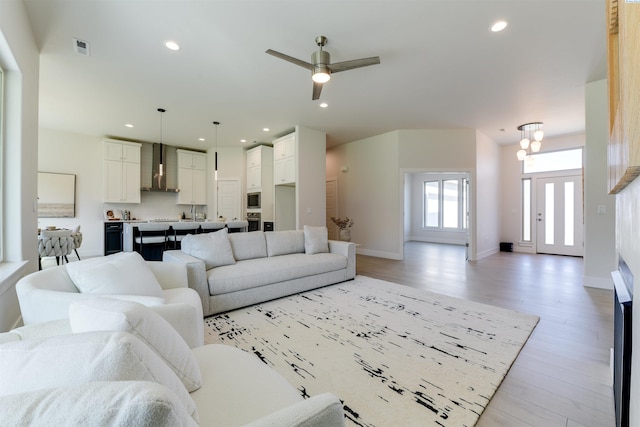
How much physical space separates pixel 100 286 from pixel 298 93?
11.9ft

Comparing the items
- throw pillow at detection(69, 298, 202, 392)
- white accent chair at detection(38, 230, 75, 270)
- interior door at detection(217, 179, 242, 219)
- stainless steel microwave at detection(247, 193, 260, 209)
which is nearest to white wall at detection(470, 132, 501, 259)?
stainless steel microwave at detection(247, 193, 260, 209)

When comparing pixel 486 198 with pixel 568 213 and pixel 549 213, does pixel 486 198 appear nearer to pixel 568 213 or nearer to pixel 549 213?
pixel 549 213

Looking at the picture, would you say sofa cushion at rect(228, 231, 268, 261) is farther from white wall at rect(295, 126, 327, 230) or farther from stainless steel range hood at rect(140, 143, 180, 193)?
stainless steel range hood at rect(140, 143, 180, 193)

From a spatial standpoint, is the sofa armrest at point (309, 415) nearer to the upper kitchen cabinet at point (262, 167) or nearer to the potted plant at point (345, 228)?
the potted plant at point (345, 228)

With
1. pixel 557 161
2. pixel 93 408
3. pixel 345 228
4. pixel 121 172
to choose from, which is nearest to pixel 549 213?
pixel 557 161

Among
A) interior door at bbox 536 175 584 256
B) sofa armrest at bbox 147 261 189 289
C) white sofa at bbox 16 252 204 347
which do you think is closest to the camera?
white sofa at bbox 16 252 204 347

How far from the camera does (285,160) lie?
631 centimetres

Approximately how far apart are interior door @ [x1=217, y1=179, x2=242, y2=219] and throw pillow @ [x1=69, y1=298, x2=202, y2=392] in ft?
22.8

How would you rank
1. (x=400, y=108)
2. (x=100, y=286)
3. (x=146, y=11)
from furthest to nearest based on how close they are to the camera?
1. (x=400, y=108)
2. (x=146, y=11)
3. (x=100, y=286)

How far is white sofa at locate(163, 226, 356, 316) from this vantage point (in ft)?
9.53

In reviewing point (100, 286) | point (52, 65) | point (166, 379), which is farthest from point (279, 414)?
point (52, 65)

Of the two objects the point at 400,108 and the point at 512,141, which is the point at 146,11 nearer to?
the point at 400,108

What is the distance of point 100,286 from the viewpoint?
1.64 metres

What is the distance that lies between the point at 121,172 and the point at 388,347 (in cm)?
737
